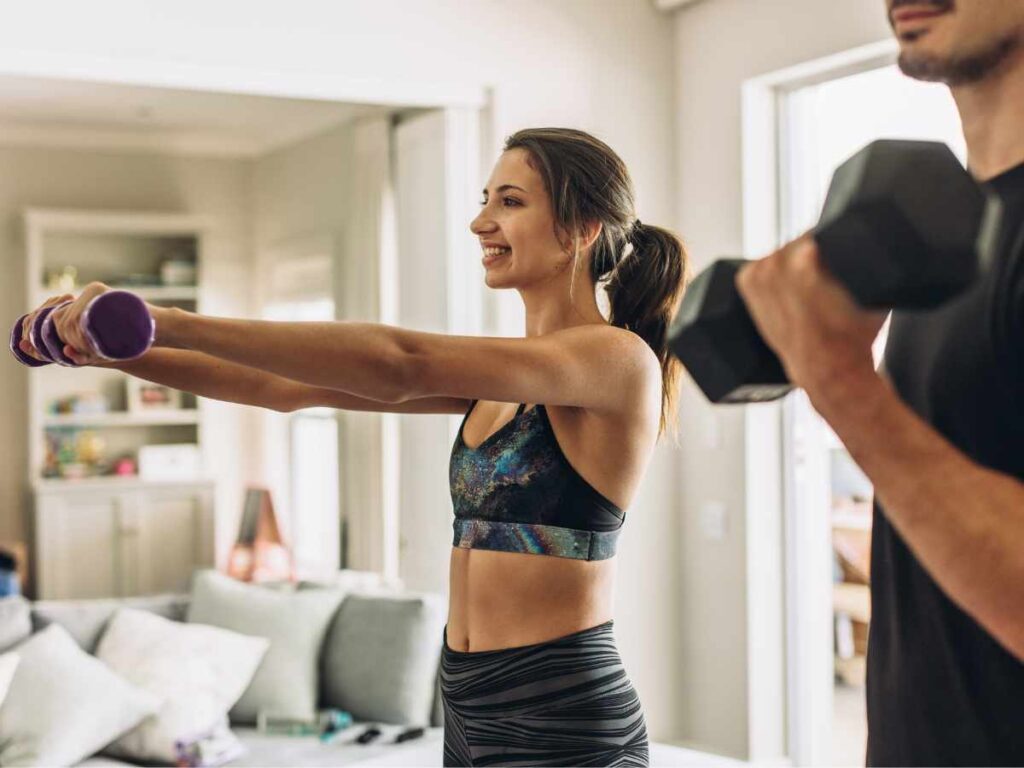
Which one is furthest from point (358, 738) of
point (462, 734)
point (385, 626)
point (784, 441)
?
point (462, 734)

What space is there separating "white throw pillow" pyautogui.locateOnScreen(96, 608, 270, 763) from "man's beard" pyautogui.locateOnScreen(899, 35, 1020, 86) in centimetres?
267

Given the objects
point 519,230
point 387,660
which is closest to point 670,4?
point 387,660

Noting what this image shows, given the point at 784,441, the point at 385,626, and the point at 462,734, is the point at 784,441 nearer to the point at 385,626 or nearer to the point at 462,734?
the point at 385,626

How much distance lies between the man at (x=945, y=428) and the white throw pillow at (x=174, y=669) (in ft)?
8.03

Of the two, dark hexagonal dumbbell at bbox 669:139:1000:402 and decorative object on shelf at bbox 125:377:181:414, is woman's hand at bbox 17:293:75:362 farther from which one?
decorative object on shelf at bbox 125:377:181:414

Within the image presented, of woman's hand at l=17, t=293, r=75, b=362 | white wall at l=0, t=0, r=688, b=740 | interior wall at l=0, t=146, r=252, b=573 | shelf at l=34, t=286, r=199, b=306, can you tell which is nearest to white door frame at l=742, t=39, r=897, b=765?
white wall at l=0, t=0, r=688, b=740

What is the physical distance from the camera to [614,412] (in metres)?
1.35

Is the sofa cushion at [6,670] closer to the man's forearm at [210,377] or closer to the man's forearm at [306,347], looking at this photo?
the man's forearm at [210,377]

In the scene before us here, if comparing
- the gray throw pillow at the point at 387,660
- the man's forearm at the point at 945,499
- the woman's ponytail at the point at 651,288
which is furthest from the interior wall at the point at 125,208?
the man's forearm at the point at 945,499

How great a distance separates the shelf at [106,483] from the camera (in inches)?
224

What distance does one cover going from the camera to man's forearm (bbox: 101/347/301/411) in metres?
1.38

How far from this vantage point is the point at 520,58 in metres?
3.44

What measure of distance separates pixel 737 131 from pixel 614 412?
2.30 metres

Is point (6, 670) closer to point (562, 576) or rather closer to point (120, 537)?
point (562, 576)
